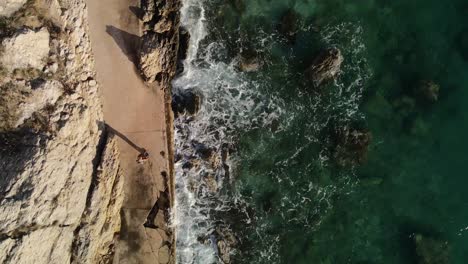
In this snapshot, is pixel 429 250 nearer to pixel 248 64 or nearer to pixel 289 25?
pixel 248 64

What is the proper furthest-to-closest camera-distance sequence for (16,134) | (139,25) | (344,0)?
1. (344,0)
2. (139,25)
3. (16,134)

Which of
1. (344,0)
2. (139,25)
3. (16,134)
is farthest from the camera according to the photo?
(344,0)

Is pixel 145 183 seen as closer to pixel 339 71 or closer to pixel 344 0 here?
pixel 339 71

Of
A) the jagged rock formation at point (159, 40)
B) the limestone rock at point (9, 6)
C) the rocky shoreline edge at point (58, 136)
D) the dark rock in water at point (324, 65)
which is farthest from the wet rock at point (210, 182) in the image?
the limestone rock at point (9, 6)

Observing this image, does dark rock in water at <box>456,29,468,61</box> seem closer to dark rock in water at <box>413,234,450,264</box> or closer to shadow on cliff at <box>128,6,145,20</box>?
dark rock in water at <box>413,234,450,264</box>

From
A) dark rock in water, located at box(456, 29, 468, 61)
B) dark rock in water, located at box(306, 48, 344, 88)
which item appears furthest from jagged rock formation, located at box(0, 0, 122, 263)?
dark rock in water, located at box(456, 29, 468, 61)

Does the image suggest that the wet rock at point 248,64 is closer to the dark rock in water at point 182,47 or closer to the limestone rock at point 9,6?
the dark rock in water at point 182,47

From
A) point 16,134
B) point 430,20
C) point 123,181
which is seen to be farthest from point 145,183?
point 430,20
